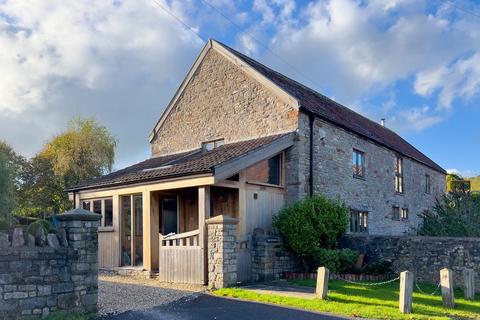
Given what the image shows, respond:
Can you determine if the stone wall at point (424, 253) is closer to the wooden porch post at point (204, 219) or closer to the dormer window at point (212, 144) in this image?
the wooden porch post at point (204, 219)

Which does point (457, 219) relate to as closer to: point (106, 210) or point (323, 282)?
point (323, 282)

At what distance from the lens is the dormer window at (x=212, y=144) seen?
19.0m

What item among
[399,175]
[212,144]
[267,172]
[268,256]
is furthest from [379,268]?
[399,175]

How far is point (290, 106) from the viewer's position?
54.7ft

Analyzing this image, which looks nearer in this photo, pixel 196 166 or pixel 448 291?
pixel 448 291

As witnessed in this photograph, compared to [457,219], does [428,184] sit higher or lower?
higher

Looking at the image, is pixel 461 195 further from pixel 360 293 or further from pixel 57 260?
pixel 57 260

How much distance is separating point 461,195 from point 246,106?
27.7ft

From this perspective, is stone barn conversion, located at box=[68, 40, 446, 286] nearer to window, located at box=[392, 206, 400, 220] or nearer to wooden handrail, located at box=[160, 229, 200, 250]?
wooden handrail, located at box=[160, 229, 200, 250]

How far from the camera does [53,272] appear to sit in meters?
8.90

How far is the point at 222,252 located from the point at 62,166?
26.0m

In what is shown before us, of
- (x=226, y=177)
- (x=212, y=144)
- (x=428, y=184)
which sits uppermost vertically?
(x=212, y=144)

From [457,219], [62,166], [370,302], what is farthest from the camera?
[62,166]

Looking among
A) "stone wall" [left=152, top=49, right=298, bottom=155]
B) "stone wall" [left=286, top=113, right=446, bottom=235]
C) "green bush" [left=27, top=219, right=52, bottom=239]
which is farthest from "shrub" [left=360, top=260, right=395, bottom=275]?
"green bush" [left=27, top=219, right=52, bottom=239]
